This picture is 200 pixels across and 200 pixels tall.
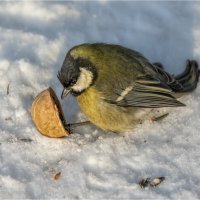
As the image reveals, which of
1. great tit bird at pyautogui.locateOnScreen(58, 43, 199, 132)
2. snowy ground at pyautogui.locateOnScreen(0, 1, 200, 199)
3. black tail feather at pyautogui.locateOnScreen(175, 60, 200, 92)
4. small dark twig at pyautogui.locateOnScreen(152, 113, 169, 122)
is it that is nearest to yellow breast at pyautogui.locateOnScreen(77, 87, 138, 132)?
great tit bird at pyautogui.locateOnScreen(58, 43, 199, 132)

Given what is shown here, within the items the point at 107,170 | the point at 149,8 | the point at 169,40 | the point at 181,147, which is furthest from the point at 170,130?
the point at 149,8

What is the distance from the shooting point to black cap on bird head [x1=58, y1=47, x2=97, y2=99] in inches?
168

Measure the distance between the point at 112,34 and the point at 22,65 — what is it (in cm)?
90

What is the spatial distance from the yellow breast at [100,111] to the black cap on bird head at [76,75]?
61 millimetres

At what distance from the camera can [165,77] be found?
4633 mm

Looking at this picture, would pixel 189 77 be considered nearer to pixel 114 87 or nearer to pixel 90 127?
pixel 114 87

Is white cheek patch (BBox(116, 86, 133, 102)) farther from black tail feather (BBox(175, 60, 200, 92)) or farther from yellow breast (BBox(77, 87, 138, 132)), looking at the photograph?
black tail feather (BBox(175, 60, 200, 92))

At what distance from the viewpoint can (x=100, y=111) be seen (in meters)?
4.42

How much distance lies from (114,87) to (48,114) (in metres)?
0.51

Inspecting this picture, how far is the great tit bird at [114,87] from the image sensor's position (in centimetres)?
441

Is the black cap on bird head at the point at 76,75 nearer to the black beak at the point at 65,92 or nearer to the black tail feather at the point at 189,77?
the black beak at the point at 65,92

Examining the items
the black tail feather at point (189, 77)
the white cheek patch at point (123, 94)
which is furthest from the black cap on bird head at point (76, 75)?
the black tail feather at point (189, 77)

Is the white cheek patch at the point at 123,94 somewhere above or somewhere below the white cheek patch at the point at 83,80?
below

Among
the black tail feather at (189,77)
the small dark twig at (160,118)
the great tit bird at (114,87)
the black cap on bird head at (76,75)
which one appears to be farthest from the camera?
the black tail feather at (189,77)
